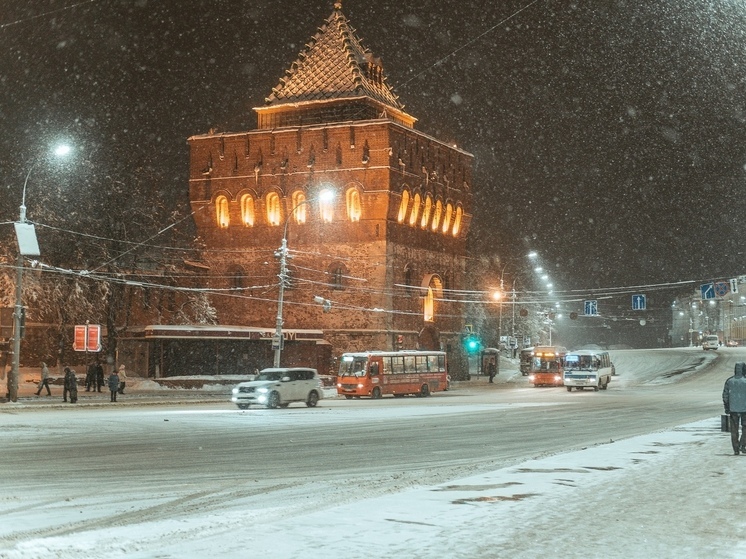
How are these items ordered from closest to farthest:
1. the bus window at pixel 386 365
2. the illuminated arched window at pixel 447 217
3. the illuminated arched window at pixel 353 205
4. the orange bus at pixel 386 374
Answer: the orange bus at pixel 386 374
the bus window at pixel 386 365
the illuminated arched window at pixel 353 205
the illuminated arched window at pixel 447 217

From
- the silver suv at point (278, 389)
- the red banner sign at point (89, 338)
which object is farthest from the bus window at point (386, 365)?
the red banner sign at point (89, 338)

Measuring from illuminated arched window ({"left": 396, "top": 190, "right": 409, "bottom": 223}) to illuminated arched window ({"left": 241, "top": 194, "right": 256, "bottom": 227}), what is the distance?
10184 millimetres

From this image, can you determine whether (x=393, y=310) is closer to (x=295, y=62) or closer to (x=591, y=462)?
(x=295, y=62)

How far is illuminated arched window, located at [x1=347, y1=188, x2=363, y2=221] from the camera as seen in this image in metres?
63.4

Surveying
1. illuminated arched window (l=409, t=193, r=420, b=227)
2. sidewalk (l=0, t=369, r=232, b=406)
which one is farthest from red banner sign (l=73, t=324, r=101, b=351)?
illuminated arched window (l=409, t=193, r=420, b=227)

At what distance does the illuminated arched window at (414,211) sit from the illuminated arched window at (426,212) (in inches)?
33.5

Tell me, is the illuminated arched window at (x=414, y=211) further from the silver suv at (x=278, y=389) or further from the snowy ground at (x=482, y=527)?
the snowy ground at (x=482, y=527)

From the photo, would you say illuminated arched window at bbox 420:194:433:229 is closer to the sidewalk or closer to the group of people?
the sidewalk

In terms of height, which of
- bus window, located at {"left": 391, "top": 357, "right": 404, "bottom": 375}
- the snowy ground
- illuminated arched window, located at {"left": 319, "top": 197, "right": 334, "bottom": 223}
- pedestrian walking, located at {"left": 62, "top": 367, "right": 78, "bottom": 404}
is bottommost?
the snowy ground

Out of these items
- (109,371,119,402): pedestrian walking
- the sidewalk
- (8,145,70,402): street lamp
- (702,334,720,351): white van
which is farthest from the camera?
(702,334,720,351): white van

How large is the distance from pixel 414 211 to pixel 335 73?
11080mm

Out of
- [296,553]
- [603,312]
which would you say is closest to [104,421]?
[296,553]

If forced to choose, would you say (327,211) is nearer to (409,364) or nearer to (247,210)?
(247,210)

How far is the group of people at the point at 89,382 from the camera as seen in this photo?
3809 cm
